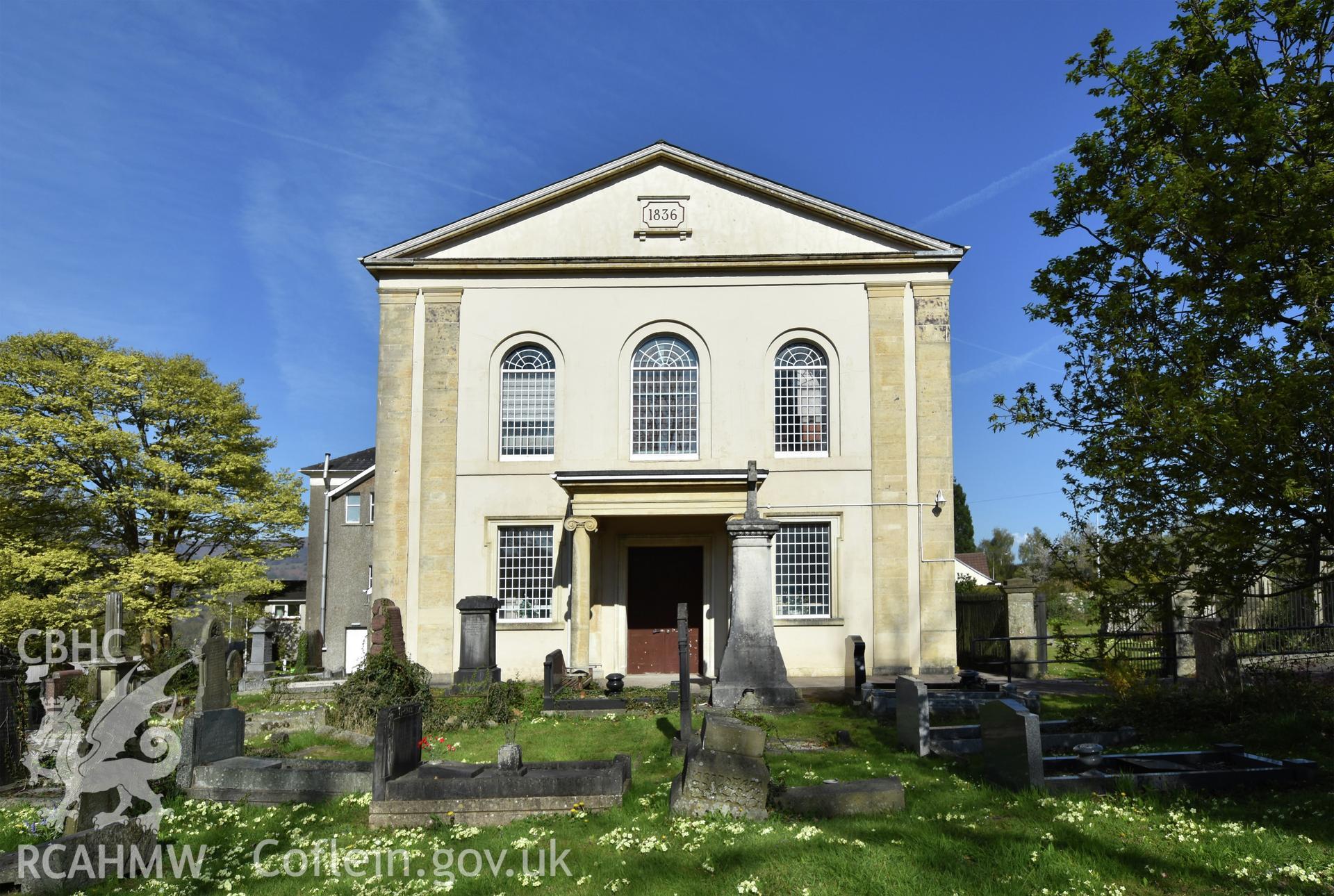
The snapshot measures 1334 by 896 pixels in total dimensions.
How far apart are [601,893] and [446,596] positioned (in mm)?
14087

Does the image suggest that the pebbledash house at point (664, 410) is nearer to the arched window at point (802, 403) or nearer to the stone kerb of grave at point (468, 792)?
the arched window at point (802, 403)

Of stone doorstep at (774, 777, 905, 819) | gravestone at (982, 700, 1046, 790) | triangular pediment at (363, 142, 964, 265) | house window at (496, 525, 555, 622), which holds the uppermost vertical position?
triangular pediment at (363, 142, 964, 265)

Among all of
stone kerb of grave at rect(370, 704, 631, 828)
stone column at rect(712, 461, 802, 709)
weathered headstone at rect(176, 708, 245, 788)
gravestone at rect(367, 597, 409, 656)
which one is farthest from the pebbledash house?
stone kerb of grave at rect(370, 704, 631, 828)

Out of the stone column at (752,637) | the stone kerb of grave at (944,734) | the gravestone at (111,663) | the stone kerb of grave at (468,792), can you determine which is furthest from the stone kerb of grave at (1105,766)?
the gravestone at (111,663)

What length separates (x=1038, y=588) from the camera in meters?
20.9

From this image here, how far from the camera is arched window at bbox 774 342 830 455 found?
20.1 metres

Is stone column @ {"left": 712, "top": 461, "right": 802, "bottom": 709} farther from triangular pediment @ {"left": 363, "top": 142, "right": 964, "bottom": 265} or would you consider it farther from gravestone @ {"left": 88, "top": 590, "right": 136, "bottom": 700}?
gravestone @ {"left": 88, "top": 590, "right": 136, "bottom": 700}

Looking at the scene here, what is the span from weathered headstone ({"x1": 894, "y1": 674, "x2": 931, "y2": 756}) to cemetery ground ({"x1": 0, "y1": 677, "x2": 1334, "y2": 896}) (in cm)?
34

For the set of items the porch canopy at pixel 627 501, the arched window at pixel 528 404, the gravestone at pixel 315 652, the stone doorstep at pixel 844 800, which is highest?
the arched window at pixel 528 404

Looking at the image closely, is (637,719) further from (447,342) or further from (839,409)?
(447,342)

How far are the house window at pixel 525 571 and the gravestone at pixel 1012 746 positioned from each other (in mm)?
12384

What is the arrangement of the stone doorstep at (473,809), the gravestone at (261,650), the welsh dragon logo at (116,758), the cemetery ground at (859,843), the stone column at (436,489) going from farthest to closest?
the gravestone at (261,650), the stone column at (436,489), the stone doorstep at (473,809), the welsh dragon logo at (116,758), the cemetery ground at (859,843)

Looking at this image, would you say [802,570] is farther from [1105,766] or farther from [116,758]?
[116,758]

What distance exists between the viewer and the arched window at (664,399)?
20.1 meters
